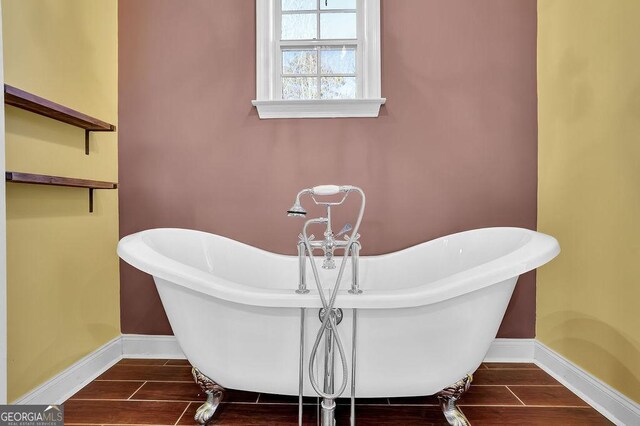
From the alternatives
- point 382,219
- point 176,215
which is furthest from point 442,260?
point 176,215

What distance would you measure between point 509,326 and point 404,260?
2.46 feet

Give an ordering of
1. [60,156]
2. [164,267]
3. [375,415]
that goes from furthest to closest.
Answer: [60,156] → [375,415] → [164,267]

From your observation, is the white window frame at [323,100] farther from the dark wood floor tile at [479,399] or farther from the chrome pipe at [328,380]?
the dark wood floor tile at [479,399]

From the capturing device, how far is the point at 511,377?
1.84m

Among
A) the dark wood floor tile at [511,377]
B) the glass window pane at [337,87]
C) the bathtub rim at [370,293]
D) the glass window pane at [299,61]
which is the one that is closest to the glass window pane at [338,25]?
the glass window pane at [299,61]

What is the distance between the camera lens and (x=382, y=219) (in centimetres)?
209

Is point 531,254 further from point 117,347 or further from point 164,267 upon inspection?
point 117,347

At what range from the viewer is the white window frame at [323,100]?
6.66ft

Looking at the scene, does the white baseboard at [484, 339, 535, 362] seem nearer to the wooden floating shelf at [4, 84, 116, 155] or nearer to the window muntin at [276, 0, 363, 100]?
the window muntin at [276, 0, 363, 100]

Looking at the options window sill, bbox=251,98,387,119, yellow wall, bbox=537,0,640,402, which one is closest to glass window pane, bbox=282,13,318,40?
window sill, bbox=251,98,387,119

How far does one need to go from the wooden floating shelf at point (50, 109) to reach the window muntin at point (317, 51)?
0.96 m

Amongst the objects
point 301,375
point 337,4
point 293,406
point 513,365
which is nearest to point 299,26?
point 337,4

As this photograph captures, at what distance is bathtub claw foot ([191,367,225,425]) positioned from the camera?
142cm

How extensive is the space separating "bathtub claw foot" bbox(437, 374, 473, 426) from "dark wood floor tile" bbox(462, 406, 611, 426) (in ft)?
0.41
